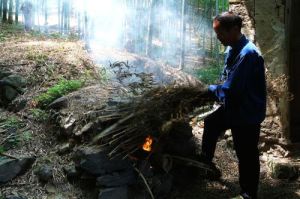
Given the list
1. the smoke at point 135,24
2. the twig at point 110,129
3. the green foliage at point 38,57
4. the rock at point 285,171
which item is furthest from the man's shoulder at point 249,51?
the smoke at point 135,24

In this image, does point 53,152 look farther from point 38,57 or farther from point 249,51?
point 38,57

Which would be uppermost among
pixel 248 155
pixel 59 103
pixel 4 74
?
pixel 4 74

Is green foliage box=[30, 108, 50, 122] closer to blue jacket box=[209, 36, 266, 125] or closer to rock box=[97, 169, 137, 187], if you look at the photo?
rock box=[97, 169, 137, 187]

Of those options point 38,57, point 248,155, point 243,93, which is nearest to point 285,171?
point 248,155

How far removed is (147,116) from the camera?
3.93 m

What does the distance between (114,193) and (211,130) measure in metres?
1.24

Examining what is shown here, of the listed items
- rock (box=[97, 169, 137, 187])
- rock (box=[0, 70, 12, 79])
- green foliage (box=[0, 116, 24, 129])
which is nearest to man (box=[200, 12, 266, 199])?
rock (box=[97, 169, 137, 187])

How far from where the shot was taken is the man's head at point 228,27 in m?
3.65

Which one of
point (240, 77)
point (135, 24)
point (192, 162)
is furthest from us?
A: point (135, 24)

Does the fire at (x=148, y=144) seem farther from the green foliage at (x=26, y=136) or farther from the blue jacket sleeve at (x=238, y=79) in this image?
the green foliage at (x=26, y=136)

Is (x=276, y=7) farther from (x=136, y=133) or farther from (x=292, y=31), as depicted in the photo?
(x=136, y=133)

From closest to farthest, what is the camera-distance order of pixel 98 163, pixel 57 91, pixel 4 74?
pixel 98 163 < pixel 57 91 < pixel 4 74

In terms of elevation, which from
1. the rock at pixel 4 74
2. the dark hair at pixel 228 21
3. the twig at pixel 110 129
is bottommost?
the twig at pixel 110 129

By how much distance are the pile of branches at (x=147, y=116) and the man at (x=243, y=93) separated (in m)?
0.28
